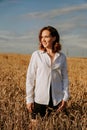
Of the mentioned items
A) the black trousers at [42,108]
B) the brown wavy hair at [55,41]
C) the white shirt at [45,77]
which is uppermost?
the brown wavy hair at [55,41]

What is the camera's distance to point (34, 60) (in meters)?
4.42

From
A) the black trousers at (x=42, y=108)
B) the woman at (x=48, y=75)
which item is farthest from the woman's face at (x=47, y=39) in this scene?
the black trousers at (x=42, y=108)

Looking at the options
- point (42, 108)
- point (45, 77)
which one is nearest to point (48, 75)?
point (45, 77)

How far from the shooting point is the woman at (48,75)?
4.43 metres

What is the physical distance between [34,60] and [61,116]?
83 centimetres

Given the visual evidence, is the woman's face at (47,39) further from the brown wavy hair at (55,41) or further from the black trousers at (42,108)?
the black trousers at (42,108)

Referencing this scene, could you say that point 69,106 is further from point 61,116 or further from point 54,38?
point 54,38

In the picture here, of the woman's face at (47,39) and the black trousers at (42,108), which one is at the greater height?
the woman's face at (47,39)

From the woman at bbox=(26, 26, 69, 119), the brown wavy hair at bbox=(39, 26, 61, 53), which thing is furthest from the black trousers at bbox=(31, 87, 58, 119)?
the brown wavy hair at bbox=(39, 26, 61, 53)

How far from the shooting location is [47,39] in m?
4.43

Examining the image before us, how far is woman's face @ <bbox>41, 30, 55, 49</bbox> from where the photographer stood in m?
4.43

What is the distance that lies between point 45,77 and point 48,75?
1.6 inches

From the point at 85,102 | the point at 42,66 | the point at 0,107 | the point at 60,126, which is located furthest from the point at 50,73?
the point at 85,102

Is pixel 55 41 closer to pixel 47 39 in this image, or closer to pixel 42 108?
pixel 47 39
